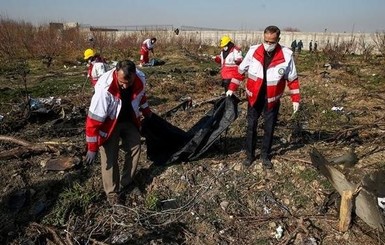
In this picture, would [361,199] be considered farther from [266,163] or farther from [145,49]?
[145,49]

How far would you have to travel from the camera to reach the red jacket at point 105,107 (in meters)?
3.23

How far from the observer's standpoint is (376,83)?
956 cm

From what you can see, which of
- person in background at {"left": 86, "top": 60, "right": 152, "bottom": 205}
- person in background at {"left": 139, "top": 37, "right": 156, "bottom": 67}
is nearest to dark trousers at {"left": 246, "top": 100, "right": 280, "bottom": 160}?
person in background at {"left": 86, "top": 60, "right": 152, "bottom": 205}

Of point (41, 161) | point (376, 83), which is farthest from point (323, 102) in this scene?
point (41, 161)

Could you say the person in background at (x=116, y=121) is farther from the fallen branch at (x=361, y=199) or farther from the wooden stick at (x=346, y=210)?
the wooden stick at (x=346, y=210)

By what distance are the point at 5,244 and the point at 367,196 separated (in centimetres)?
306

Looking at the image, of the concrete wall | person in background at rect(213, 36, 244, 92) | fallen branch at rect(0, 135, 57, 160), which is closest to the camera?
fallen branch at rect(0, 135, 57, 160)

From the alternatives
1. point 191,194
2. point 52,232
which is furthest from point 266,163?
point 52,232

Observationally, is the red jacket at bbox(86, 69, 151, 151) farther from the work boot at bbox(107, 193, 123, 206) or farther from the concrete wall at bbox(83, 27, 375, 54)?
the concrete wall at bbox(83, 27, 375, 54)

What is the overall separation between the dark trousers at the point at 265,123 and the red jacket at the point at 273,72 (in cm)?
9

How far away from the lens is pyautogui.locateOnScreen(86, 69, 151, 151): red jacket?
3234mm

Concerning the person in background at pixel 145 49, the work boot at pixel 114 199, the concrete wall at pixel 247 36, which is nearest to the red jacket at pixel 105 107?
the work boot at pixel 114 199

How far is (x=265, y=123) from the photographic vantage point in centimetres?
413

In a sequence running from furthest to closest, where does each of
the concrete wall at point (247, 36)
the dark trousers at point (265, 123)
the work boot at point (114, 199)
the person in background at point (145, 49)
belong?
the concrete wall at point (247, 36) → the person in background at point (145, 49) → the dark trousers at point (265, 123) → the work boot at point (114, 199)
